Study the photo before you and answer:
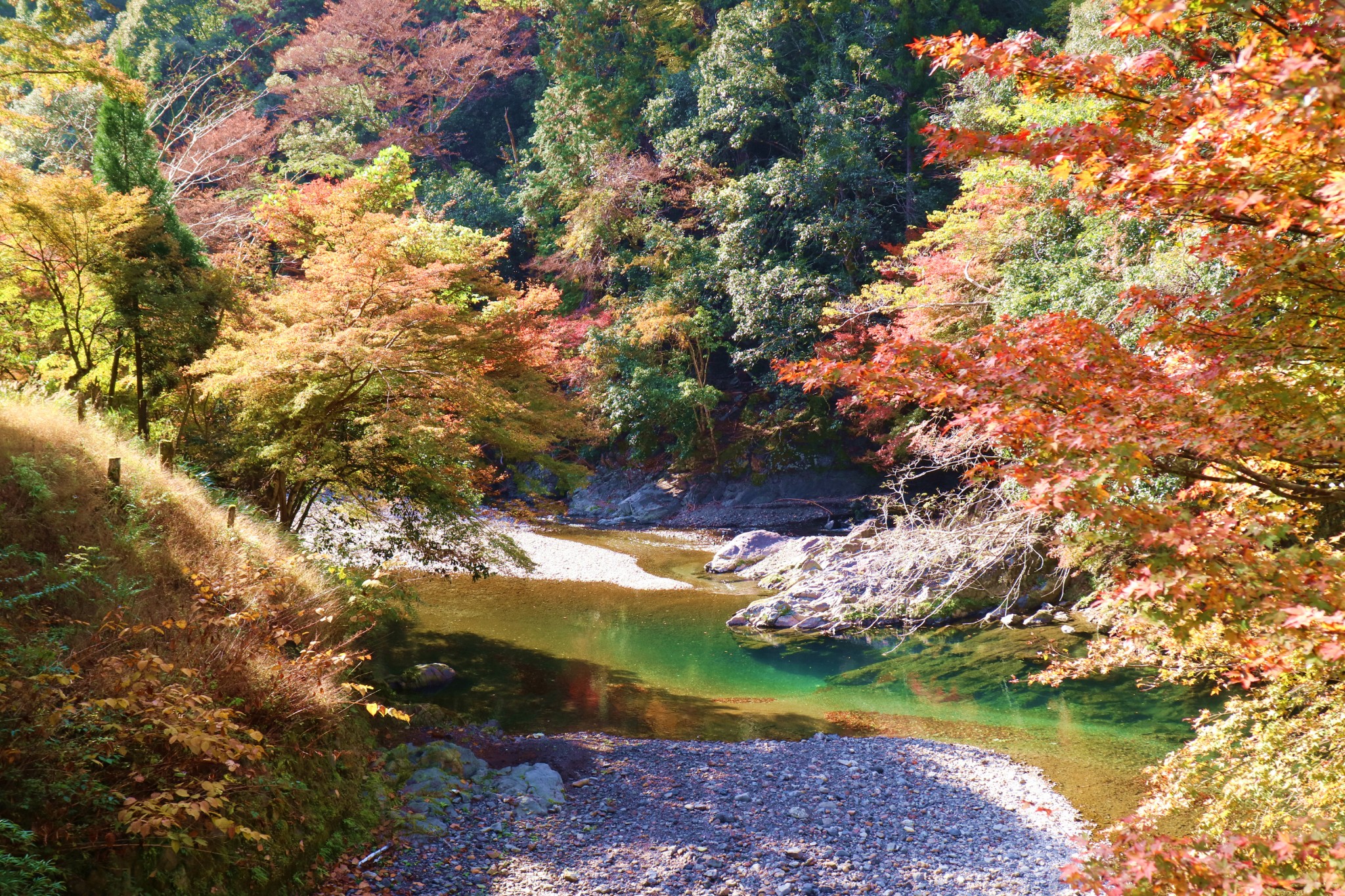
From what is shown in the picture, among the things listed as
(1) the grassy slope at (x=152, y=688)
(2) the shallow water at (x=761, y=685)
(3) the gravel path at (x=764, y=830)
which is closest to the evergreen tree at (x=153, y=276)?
(1) the grassy slope at (x=152, y=688)

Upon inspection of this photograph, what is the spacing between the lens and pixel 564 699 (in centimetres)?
896

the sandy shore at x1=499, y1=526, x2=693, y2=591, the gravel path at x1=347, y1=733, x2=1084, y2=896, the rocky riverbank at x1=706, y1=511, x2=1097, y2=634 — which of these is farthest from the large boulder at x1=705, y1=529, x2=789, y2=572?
the gravel path at x1=347, y1=733, x2=1084, y2=896

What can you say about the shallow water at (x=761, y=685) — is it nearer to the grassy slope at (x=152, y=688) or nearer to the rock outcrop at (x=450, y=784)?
the rock outcrop at (x=450, y=784)

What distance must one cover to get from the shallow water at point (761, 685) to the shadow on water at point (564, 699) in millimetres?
24

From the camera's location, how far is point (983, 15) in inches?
775

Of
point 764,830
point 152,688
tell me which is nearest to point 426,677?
point 764,830

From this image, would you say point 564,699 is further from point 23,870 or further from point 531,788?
point 23,870

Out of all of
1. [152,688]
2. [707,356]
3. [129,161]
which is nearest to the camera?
[152,688]

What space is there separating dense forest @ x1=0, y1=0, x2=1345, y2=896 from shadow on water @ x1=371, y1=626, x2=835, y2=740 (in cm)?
135

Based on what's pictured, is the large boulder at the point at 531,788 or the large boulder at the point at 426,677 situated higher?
the large boulder at the point at 531,788

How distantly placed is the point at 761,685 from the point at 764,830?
406 centimetres

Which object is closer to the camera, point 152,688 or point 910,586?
point 152,688

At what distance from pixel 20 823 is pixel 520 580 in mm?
11421

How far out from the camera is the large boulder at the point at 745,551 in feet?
49.0
